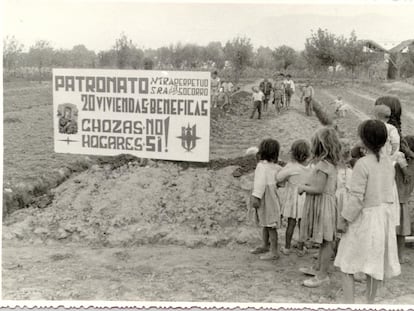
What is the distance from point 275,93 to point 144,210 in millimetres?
1988

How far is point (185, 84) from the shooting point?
3.89m

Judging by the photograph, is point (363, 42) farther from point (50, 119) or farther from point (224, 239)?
point (50, 119)

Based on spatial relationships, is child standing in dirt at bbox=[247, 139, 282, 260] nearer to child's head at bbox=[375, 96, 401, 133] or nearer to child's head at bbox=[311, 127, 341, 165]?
child's head at bbox=[311, 127, 341, 165]

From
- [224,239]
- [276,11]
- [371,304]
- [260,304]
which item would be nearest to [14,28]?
[276,11]

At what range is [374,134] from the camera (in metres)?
2.79

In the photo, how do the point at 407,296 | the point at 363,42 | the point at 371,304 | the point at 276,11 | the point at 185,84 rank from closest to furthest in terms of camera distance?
the point at 371,304, the point at 407,296, the point at 276,11, the point at 185,84, the point at 363,42

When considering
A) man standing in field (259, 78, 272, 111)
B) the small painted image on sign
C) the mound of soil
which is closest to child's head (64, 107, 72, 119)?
the small painted image on sign

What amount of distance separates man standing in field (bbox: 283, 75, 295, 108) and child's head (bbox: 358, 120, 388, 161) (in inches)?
95.5

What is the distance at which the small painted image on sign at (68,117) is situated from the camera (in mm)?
3998

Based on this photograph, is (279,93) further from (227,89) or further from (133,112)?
(133,112)

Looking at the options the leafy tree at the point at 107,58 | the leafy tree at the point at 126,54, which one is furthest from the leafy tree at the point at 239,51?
the leafy tree at the point at 107,58

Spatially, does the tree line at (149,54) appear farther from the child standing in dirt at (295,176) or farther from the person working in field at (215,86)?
the child standing in dirt at (295,176)

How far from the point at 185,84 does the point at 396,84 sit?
1939 millimetres

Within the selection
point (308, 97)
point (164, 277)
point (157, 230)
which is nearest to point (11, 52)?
point (157, 230)
